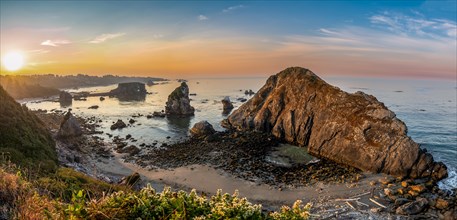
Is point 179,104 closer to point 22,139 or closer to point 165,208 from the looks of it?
point 22,139

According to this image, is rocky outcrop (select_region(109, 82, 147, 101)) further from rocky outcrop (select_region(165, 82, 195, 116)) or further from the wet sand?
the wet sand

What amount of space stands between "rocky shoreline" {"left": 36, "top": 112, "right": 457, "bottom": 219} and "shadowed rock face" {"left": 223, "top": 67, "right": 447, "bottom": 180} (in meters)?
2.35

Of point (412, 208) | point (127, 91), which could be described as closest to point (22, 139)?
point (412, 208)

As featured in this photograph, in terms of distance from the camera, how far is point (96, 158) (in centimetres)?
4512

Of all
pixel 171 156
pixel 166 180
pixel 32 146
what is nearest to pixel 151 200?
pixel 32 146

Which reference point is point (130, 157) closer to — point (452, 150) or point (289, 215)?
point (289, 215)

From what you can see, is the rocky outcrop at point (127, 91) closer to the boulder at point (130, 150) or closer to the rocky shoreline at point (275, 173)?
the rocky shoreline at point (275, 173)

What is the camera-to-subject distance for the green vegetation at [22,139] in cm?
2484

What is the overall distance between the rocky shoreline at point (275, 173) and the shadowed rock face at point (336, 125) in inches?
92.4

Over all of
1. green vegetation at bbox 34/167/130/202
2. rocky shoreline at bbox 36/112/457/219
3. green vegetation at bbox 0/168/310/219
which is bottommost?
rocky shoreline at bbox 36/112/457/219

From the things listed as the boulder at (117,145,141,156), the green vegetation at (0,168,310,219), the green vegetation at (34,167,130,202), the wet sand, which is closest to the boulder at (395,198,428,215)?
the wet sand

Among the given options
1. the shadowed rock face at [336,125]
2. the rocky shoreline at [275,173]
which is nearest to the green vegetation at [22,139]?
the rocky shoreline at [275,173]

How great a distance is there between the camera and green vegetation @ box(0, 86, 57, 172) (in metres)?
24.8

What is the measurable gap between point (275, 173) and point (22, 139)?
29.0 m
